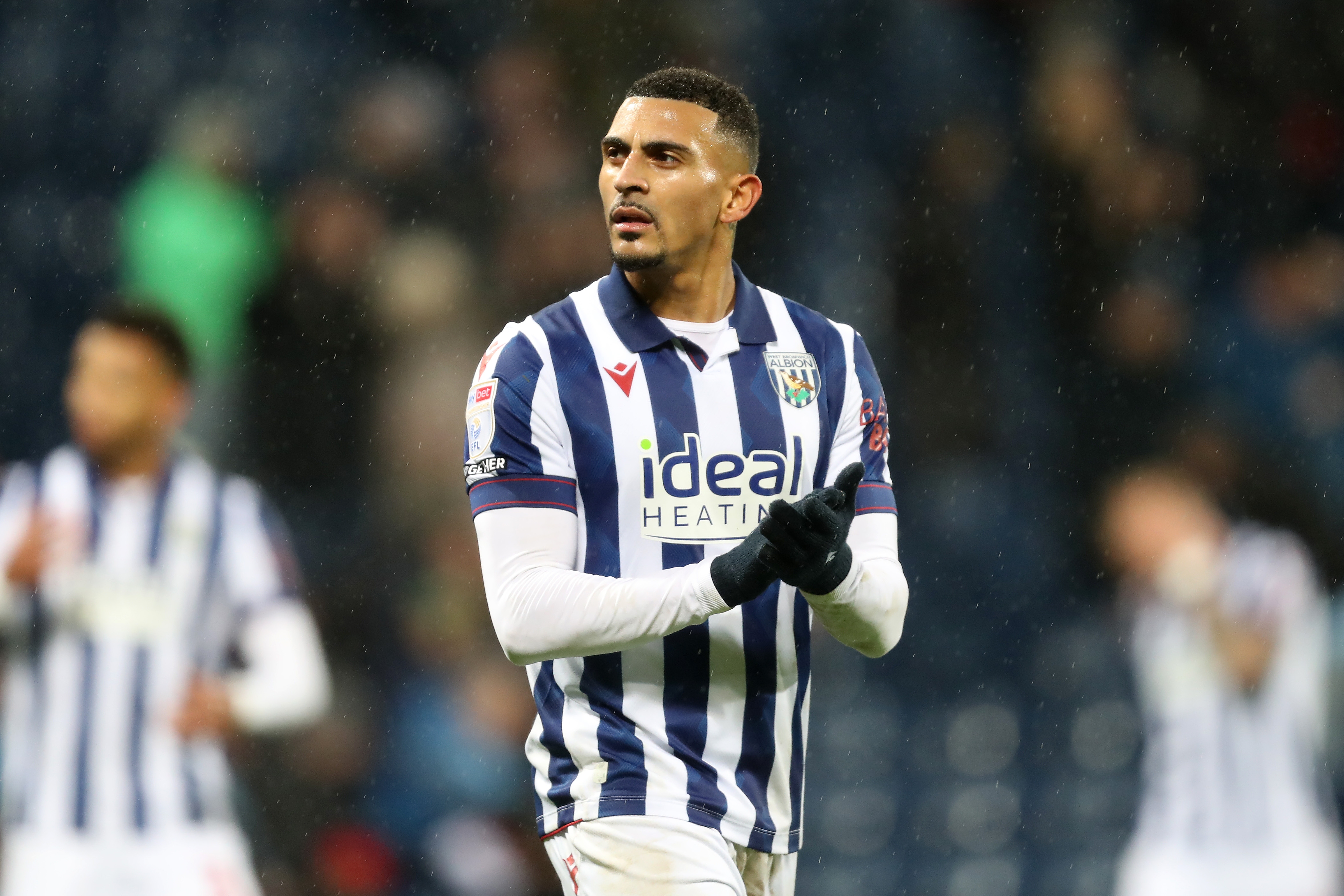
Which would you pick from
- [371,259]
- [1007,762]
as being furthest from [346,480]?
[1007,762]

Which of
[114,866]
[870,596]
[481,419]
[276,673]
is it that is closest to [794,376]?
[870,596]

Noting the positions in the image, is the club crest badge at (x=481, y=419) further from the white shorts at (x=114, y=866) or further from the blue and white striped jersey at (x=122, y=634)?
the white shorts at (x=114, y=866)

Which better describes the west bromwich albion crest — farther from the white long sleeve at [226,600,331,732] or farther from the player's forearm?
the white long sleeve at [226,600,331,732]

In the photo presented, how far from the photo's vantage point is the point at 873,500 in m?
2.65

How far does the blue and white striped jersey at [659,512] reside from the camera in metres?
2.47

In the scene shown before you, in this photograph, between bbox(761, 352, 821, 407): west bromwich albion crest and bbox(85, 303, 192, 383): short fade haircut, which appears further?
bbox(85, 303, 192, 383): short fade haircut

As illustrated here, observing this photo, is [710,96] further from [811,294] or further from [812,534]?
[811,294]

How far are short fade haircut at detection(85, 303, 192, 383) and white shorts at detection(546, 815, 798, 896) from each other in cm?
309

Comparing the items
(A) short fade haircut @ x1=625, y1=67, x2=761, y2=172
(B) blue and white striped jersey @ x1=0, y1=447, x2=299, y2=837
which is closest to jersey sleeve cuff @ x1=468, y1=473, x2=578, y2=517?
(A) short fade haircut @ x1=625, y1=67, x2=761, y2=172

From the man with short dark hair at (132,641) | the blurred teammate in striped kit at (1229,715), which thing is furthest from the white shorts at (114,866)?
the blurred teammate in striped kit at (1229,715)

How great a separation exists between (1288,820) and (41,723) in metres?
4.19

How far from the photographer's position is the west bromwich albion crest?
2.62 meters

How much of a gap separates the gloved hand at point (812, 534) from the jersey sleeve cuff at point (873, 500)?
1.05ft

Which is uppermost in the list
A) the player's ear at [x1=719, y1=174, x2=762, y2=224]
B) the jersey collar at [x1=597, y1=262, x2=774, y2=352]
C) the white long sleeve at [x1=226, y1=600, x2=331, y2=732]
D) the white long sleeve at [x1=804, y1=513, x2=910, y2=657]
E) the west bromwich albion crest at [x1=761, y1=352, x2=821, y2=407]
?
the player's ear at [x1=719, y1=174, x2=762, y2=224]
